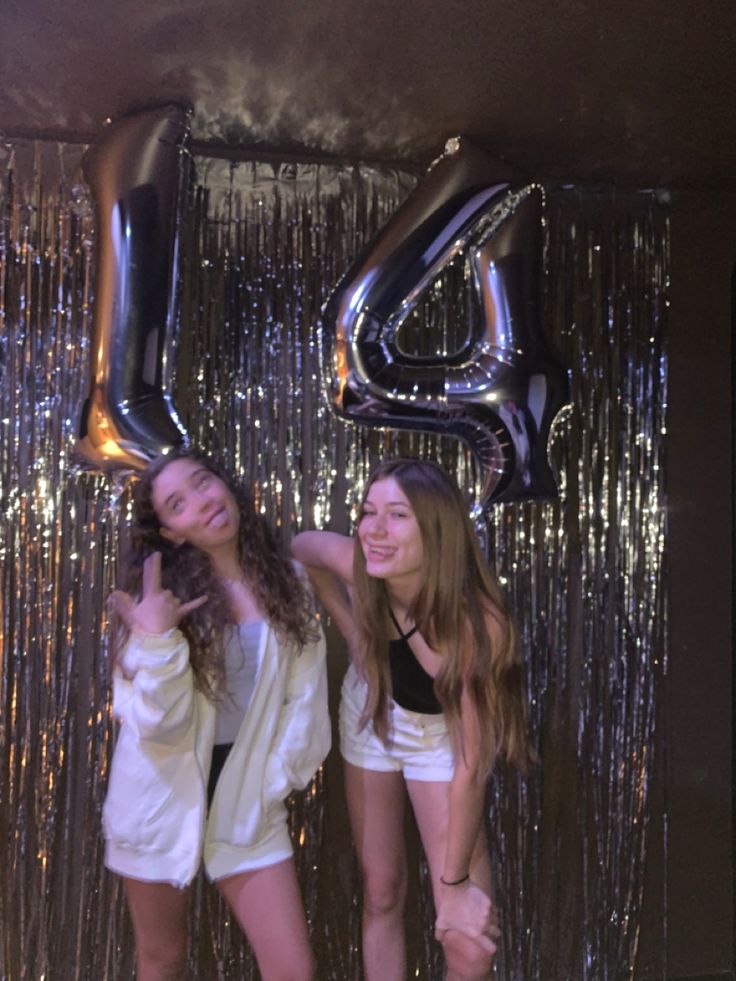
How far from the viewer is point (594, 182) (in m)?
2.88

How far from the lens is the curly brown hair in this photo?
6.73 ft

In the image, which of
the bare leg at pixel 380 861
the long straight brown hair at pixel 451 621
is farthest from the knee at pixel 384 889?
the long straight brown hair at pixel 451 621

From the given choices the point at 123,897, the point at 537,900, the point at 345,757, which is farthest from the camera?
the point at 537,900

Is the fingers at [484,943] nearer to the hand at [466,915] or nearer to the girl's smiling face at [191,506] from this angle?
the hand at [466,915]

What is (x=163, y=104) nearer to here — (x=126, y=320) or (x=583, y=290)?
(x=126, y=320)

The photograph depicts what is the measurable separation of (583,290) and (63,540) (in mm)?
1698

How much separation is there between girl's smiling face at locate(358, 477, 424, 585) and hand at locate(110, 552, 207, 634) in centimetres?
40

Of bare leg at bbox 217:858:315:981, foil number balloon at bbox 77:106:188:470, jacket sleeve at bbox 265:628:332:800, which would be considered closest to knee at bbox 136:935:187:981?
bare leg at bbox 217:858:315:981

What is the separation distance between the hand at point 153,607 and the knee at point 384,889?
31.7 inches

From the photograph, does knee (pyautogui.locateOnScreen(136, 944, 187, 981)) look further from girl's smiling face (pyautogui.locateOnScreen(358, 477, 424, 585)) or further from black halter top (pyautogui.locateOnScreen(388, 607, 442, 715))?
girl's smiling face (pyautogui.locateOnScreen(358, 477, 424, 585))

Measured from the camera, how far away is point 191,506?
7.00 feet

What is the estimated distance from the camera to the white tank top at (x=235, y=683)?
2078mm

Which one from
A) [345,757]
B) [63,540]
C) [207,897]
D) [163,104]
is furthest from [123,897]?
[163,104]

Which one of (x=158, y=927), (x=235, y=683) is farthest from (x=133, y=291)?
(x=158, y=927)
